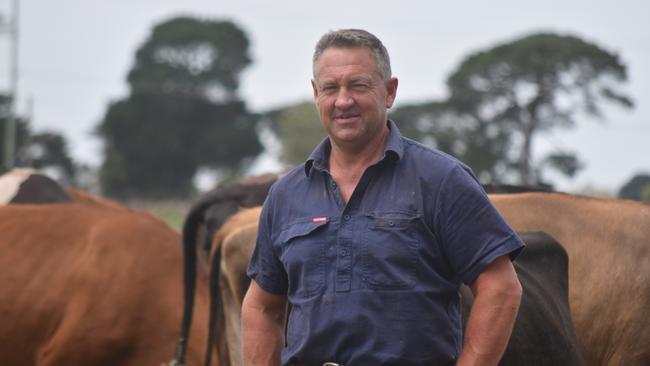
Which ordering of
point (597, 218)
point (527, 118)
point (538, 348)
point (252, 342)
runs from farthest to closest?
point (527, 118) < point (597, 218) < point (538, 348) < point (252, 342)

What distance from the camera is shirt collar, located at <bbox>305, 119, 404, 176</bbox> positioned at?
394 cm

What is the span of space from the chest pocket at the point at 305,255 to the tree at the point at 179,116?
57.5 m

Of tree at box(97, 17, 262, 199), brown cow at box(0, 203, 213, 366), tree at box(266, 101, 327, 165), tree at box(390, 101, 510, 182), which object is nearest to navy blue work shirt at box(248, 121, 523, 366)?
brown cow at box(0, 203, 213, 366)

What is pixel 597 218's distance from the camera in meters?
7.26

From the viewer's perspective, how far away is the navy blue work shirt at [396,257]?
382 cm

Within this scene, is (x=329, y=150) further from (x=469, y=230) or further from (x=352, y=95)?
(x=469, y=230)

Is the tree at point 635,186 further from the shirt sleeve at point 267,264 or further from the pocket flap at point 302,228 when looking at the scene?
the pocket flap at point 302,228

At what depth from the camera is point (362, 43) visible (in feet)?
12.9

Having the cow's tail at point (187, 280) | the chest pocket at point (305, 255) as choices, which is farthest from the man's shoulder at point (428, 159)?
the cow's tail at point (187, 280)

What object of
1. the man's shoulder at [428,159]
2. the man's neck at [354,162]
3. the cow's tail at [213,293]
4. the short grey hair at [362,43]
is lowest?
the cow's tail at [213,293]

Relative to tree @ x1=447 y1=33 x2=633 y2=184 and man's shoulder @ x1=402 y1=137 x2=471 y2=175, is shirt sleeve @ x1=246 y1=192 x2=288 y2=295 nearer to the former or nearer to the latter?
man's shoulder @ x1=402 y1=137 x2=471 y2=175

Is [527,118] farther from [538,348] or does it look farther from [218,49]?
[218,49]

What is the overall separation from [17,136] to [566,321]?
155 ft

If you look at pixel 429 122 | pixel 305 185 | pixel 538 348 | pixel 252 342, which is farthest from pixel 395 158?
pixel 429 122
